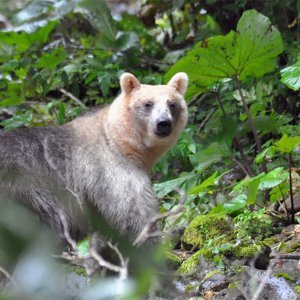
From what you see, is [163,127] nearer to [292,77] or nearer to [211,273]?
[292,77]

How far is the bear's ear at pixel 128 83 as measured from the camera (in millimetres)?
6809

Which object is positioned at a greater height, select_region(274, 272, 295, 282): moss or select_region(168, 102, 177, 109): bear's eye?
select_region(168, 102, 177, 109): bear's eye

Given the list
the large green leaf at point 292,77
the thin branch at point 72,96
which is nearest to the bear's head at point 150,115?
the large green leaf at point 292,77

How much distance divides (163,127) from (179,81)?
744 mm

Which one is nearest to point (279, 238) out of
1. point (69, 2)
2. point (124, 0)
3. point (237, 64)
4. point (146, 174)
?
point (146, 174)

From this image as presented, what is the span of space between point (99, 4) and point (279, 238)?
508 centimetres

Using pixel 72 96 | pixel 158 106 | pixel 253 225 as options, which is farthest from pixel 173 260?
pixel 72 96

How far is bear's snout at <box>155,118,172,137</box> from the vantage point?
6504 mm

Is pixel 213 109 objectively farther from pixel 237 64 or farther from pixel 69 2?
pixel 69 2

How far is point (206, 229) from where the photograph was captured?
651 cm

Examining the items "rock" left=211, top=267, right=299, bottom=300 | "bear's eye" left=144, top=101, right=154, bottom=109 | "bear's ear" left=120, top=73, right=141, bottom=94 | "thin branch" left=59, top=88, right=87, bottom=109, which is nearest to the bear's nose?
"bear's eye" left=144, top=101, right=154, bottom=109

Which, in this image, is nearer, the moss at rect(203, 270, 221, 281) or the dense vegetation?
the moss at rect(203, 270, 221, 281)

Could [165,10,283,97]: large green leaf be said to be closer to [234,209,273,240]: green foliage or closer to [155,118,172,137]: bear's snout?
[155,118,172,137]: bear's snout

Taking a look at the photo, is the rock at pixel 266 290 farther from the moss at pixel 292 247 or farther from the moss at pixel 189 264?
the moss at pixel 292 247
